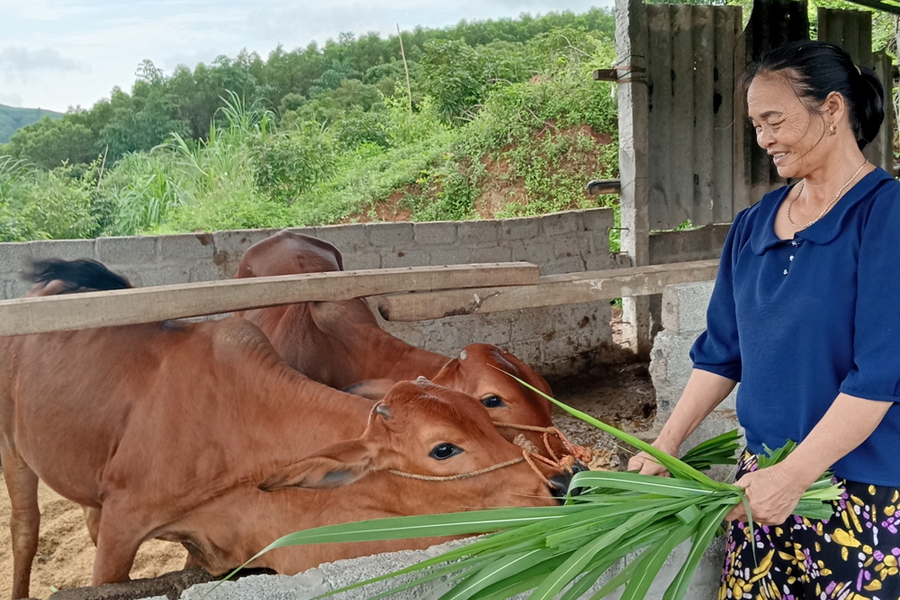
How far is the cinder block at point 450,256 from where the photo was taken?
17.8 feet

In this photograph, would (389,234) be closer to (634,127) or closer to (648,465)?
(634,127)

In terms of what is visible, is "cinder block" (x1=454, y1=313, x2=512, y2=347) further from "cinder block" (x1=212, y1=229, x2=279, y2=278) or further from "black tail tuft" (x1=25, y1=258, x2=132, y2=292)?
"black tail tuft" (x1=25, y1=258, x2=132, y2=292)

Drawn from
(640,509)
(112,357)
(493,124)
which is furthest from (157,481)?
(493,124)

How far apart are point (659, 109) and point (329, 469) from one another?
13.6 ft

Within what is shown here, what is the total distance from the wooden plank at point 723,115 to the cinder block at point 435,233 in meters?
1.98

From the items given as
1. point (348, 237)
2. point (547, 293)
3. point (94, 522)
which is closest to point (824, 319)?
point (547, 293)

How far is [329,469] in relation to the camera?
2139 millimetres

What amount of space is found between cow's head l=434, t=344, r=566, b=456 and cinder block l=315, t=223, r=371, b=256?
257 cm

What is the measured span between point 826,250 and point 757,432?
0.44m

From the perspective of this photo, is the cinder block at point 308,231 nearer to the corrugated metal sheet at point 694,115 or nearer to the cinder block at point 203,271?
the cinder block at point 203,271

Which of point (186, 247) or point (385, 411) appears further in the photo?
point (186, 247)

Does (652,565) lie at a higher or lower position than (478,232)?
lower

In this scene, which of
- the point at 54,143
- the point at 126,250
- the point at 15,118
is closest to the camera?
the point at 126,250

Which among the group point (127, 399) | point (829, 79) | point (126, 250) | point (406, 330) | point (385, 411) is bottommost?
point (406, 330)
